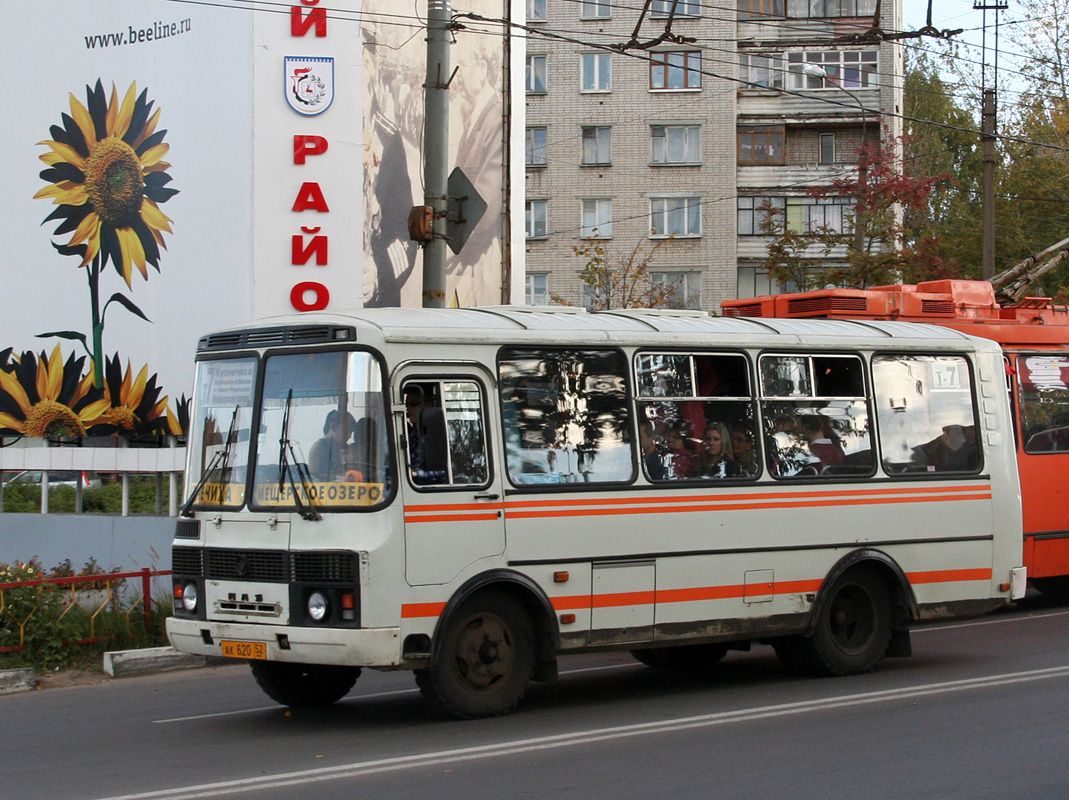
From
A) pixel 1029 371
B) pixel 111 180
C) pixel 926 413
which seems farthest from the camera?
pixel 111 180

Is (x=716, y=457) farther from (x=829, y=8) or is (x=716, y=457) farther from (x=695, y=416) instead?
(x=829, y=8)

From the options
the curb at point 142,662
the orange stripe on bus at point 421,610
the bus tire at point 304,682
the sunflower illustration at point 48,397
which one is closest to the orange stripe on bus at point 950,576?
the orange stripe on bus at point 421,610

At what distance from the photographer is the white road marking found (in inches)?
290

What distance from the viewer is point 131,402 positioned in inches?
853

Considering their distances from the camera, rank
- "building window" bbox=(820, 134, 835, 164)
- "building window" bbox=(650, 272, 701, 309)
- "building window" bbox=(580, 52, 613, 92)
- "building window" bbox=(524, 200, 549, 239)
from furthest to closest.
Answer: "building window" bbox=(524, 200, 549, 239), "building window" bbox=(580, 52, 613, 92), "building window" bbox=(650, 272, 701, 309), "building window" bbox=(820, 134, 835, 164)

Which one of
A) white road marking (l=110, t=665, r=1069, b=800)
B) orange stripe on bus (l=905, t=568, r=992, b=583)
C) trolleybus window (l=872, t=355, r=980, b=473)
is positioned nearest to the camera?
white road marking (l=110, t=665, r=1069, b=800)

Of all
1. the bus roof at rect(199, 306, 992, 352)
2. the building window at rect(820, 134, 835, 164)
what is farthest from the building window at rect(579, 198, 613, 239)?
the bus roof at rect(199, 306, 992, 352)

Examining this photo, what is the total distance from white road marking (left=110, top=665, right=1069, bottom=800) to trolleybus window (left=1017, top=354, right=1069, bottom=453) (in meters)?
5.09

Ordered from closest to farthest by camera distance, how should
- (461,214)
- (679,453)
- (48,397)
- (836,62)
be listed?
(679,453) < (461,214) < (48,397) < (836,62)

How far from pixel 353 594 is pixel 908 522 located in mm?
5142

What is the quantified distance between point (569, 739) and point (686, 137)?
44365 millimetres

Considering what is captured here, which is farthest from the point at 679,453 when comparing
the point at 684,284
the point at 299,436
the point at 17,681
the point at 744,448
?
the point at 684,284

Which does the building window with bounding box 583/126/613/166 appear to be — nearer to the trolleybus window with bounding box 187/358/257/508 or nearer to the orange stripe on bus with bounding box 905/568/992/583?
the orange stripe on bus with bounding box 905/568/992/583

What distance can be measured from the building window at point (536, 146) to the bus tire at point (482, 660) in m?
43.9
